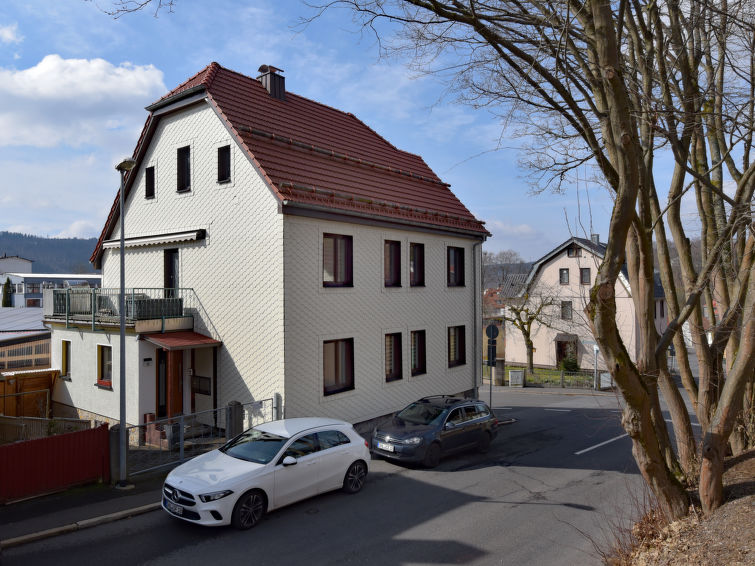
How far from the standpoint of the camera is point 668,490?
257 inches

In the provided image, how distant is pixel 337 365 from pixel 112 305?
6773 millimetres

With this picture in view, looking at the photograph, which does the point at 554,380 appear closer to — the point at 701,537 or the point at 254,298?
the point at 254,298

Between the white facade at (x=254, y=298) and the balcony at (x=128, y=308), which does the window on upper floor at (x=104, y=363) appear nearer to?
Answer: the white facade at (x=254, y=298)

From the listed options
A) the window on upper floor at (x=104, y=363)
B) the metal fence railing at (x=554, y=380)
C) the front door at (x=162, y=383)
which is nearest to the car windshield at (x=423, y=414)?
the front door at (x=162, y=383)

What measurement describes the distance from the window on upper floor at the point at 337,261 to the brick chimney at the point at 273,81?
19.9ft

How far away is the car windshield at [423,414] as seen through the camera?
1367 centimetres

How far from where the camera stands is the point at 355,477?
1122cm

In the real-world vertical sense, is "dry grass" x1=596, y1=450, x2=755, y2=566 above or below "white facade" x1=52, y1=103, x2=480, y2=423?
below

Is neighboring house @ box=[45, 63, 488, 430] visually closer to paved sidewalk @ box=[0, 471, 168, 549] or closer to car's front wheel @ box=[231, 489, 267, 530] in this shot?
paved sidewalk @ box=[0, 471, 168, 549]

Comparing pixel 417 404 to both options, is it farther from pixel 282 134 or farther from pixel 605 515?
pixel 282 134

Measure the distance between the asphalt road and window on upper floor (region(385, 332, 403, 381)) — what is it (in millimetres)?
3863

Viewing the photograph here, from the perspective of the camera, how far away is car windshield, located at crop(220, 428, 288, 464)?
390 inches

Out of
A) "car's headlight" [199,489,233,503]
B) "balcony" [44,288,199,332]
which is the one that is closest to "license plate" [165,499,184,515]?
"car's headlight" [199,489,233,503]

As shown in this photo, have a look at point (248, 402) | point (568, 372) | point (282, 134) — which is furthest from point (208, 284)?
point (568, 372)
